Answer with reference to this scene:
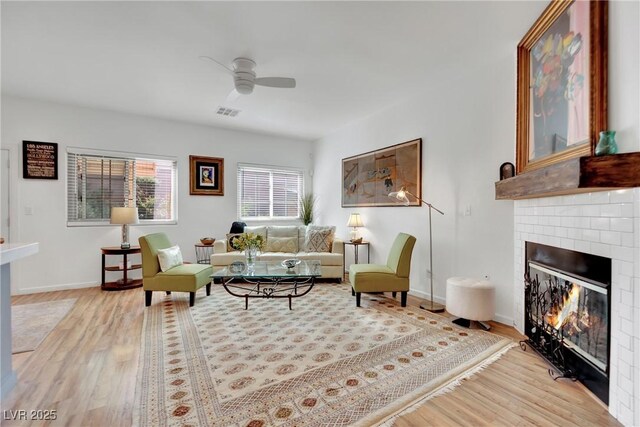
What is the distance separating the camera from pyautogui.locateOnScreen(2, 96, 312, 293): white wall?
409 cm

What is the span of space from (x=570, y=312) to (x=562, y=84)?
1.67 metres

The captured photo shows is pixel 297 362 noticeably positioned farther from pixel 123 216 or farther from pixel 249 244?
pixel 123 216

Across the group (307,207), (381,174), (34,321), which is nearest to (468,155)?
(381,174)

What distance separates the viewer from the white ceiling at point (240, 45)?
2.28 meters

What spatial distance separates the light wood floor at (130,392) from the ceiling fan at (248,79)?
267 centimetres

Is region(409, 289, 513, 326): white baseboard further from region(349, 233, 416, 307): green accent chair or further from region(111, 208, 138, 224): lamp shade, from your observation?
region(111, 208, 138, 224): lamp shade

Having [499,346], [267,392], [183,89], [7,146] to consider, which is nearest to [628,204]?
[499,346]

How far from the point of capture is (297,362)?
88.1 inches

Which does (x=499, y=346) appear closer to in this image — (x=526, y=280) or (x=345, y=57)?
(x=526, y=280)

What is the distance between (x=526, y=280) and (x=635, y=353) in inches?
43.6

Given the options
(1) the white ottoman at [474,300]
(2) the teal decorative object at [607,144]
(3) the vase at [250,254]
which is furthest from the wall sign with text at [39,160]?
(2) the teal decorative object at [607,144]

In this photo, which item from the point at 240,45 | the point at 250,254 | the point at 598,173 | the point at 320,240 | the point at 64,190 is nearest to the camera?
the point at 598,173

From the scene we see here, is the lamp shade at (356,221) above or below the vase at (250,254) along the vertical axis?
above

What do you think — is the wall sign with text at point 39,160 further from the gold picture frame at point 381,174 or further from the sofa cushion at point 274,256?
the gold picture frame at point 381,174
